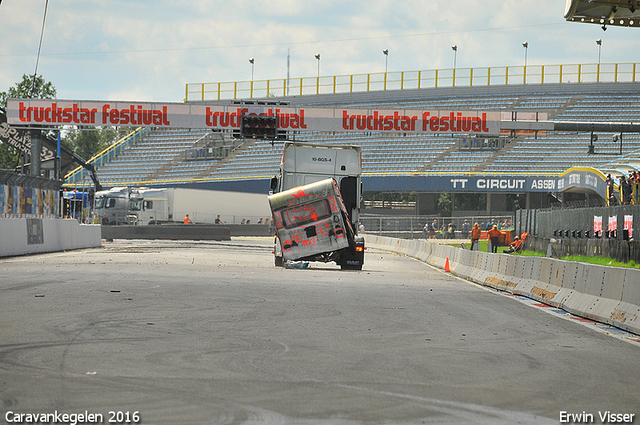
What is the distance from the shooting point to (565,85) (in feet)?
233

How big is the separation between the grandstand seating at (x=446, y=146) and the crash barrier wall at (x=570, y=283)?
137ft

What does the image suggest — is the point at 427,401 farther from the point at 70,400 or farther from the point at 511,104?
the point at 511,104

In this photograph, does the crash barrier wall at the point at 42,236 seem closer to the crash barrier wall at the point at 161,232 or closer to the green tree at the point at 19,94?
the crash barrier wall at the point at 161,232

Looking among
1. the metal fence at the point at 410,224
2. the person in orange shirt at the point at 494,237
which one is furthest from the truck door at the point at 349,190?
the metal fence at the point at 410,224

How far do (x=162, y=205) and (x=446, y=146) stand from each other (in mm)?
24411

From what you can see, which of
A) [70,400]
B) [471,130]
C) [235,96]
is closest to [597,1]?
[70,400]

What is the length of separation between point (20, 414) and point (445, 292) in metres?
12.0

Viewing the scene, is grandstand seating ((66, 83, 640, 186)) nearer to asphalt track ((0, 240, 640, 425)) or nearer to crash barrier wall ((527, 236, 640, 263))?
crash barrier wall ((527, 236, 640, 263))

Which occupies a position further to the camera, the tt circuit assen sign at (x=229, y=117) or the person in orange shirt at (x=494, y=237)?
the tt circuit assen sign at (x=229, y=117)

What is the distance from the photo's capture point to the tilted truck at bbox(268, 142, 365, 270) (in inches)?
852

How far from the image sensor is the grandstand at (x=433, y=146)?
64.1 m

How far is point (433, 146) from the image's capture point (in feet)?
226

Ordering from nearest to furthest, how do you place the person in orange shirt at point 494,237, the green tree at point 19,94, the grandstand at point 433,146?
the person in orange shirt at point 494,237, the grandstand at point 433,146, the green tree at point 19,94

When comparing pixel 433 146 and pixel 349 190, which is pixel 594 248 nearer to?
pixel 349 190
